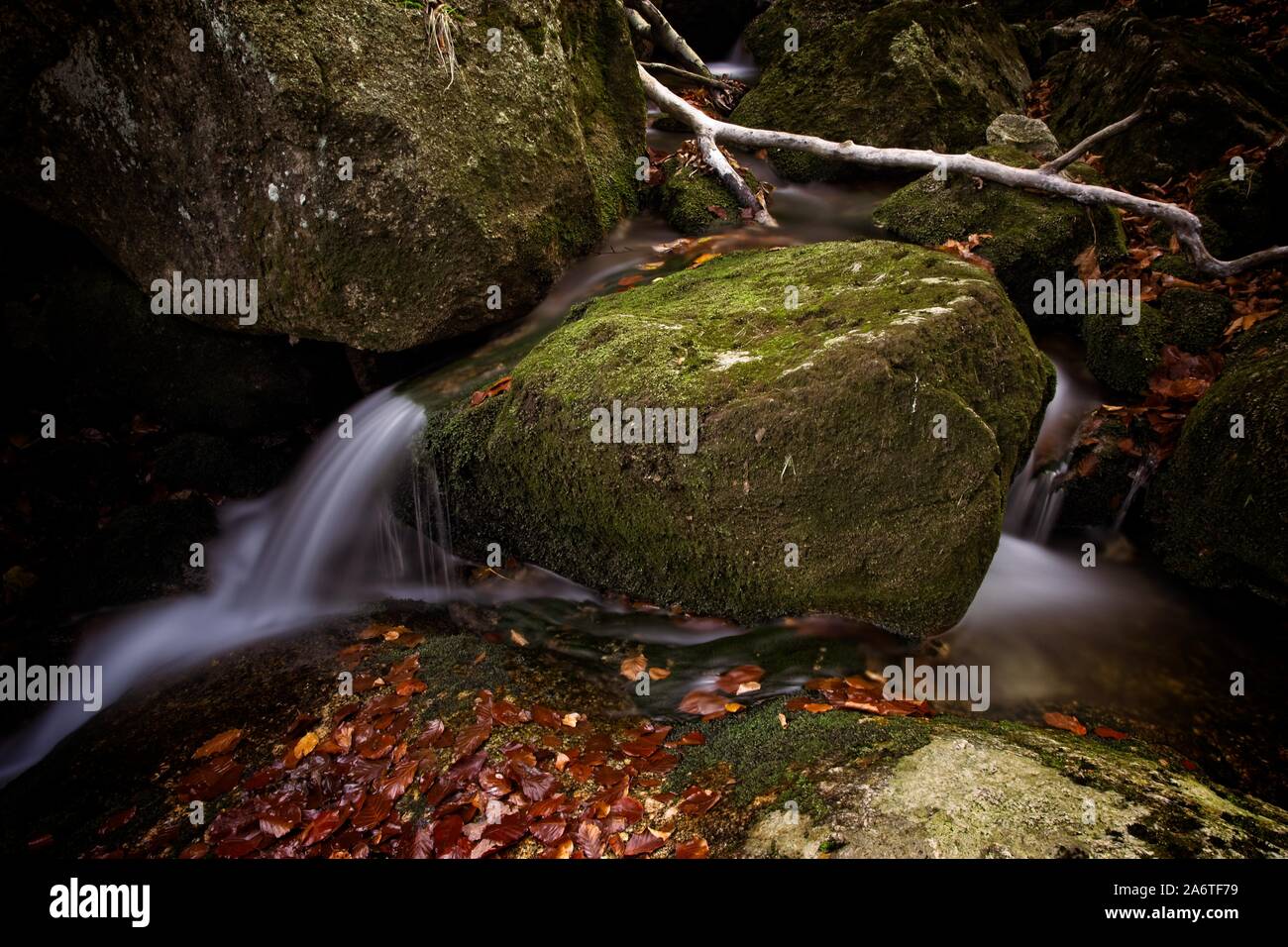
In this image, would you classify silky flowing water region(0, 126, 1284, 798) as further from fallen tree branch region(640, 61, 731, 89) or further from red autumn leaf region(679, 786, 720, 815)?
fallen tree branch region(640, 61, 731, 89)

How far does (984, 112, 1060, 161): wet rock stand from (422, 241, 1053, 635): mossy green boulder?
4.06 metres

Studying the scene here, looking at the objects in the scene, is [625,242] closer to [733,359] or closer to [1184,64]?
[733,359]

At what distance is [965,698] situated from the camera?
3406mm

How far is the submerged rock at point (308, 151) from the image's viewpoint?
13.8 ft

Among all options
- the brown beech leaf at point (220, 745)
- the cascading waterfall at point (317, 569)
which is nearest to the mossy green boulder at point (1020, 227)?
the cascading waterfall at point (317, 569)

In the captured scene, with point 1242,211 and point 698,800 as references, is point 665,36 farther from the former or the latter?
point 698,800

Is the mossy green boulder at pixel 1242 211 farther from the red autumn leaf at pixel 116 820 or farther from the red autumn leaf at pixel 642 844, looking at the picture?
the red autumn leaf at pixel 116 820

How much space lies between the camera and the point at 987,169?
6.08 m

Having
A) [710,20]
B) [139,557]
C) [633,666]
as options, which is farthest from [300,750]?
[710,20]

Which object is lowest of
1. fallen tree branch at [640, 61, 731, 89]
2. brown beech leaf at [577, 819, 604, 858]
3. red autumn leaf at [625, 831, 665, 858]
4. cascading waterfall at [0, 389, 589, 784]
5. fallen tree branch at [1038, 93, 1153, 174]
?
brown beech leaf at [577, 819, 604, 858]

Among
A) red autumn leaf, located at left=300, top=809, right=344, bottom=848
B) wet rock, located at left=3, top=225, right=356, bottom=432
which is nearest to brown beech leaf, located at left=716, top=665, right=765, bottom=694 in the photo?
red autumn leaf, located at left=300, top=809, right=344, bottom=848

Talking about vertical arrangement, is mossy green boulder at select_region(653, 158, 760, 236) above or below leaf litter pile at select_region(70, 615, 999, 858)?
above

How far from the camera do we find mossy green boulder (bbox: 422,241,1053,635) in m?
3.34
